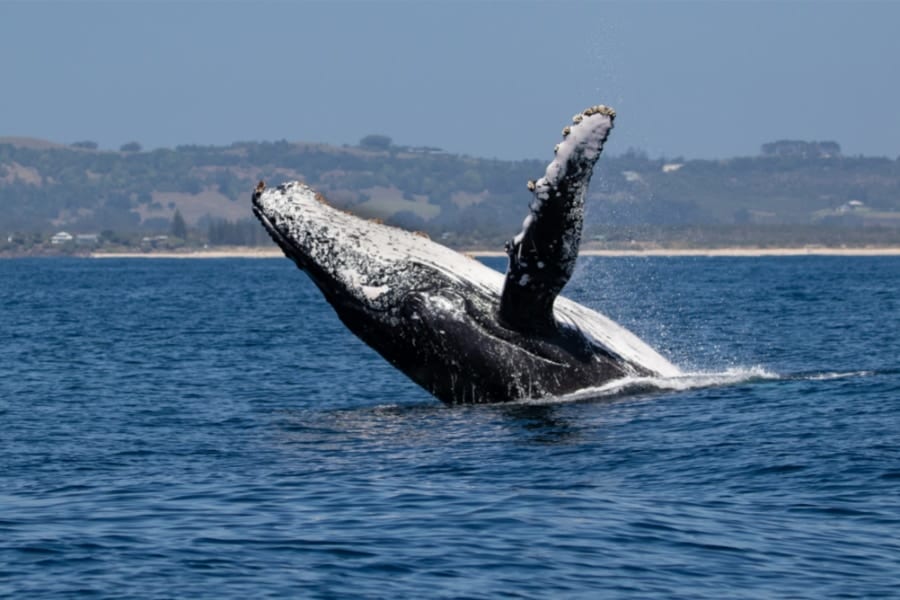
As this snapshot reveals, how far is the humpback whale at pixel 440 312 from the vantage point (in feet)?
49.3

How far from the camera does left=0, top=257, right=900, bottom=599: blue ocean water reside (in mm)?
9891

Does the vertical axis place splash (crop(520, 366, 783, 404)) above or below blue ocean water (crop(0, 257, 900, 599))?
above

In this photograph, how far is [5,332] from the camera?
35.8 m

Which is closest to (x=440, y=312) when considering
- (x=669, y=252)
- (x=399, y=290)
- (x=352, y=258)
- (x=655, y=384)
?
(x=399, y=290)

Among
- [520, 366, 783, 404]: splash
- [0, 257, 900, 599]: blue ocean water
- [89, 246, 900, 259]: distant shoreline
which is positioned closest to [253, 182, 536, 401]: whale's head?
[0, 257, 900, 599]: blue ocean water

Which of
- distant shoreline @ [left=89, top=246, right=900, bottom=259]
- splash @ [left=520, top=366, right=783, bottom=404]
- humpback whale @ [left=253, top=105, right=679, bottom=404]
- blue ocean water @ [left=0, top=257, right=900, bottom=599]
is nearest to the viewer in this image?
blue ocean water @ [left=0, top=257, right=900, bottom=599]

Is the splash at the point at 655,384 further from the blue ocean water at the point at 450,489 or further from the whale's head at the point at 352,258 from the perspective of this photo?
the whale's head at the point at 352,258

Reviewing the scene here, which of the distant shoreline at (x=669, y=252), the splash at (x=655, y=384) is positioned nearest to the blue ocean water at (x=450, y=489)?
the splash at (x=655, y=384)

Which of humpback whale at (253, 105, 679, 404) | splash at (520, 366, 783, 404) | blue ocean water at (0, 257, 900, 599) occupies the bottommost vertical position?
blue ocean water at (0, 257, 900, 599)

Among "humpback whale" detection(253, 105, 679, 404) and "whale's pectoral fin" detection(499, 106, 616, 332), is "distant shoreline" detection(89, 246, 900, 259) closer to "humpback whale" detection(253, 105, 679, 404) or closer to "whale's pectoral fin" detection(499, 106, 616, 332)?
"humpback whale" detection(253, 105, 679, 404)

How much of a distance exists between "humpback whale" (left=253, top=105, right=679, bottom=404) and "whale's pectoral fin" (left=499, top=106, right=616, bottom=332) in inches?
2.1

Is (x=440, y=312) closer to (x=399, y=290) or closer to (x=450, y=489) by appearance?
(x=399, y=290)

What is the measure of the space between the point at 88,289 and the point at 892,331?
157 feet

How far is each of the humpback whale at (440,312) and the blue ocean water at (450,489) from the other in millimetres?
324
